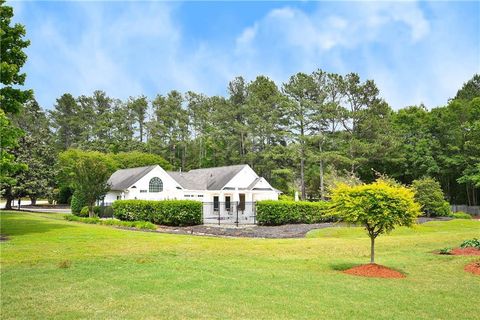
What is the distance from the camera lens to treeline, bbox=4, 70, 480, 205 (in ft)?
165

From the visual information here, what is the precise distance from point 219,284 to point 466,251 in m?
11.1

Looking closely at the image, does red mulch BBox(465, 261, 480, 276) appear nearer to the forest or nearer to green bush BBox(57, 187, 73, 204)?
the forest

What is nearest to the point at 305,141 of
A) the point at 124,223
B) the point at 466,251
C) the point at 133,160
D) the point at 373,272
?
the point at 133,160

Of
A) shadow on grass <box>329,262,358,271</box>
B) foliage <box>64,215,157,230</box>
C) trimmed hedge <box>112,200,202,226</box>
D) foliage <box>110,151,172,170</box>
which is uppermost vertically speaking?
foliage <box>110,151,172,170</box>

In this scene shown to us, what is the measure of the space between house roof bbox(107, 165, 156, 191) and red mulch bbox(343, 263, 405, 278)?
32.3 metres

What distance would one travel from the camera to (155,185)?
42.8 meters

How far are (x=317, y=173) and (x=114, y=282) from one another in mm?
51565

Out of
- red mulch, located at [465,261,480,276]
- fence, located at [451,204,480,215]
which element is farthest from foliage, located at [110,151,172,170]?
red mulch, located at [465,261,480,276]

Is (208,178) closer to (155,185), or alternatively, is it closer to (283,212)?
(155,185)

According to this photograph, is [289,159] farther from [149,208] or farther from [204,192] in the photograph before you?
[149,208]

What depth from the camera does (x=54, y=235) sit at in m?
20.1

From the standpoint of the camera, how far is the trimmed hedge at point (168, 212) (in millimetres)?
30953

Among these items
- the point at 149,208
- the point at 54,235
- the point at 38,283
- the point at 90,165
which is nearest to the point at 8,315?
the point at 38,283

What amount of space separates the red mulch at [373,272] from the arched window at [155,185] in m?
32.3
